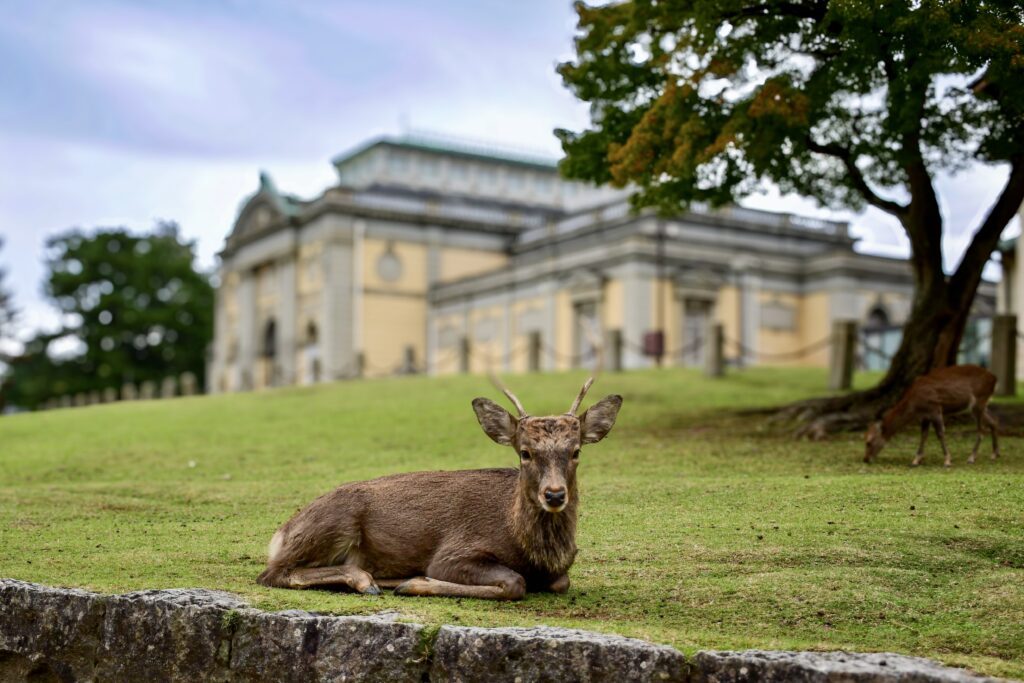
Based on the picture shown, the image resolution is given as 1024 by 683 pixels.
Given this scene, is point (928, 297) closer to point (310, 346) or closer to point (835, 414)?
point (835, 414)

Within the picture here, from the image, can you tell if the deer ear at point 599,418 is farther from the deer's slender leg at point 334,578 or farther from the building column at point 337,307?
the building column at point 337,307

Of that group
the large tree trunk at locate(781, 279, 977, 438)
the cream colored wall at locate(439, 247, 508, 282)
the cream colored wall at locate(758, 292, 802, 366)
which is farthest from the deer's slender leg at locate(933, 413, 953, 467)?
the cream colored wall at locate(439, 247, 508, 282)

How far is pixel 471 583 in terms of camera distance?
22.9 ft

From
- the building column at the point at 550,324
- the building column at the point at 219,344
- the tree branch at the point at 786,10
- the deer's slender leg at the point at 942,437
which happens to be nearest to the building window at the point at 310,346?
the building column at the point at 219,344

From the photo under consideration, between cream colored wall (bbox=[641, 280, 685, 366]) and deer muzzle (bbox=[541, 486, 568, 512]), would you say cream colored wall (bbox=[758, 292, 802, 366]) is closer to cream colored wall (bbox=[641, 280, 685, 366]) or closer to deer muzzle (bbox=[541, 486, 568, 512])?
cream colored wall (bbox=[641, 280, 685, 366])

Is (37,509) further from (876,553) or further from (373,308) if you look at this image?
(373,308)

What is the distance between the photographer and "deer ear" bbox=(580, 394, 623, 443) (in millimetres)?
7121

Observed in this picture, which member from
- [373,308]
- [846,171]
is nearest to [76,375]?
[373,308]

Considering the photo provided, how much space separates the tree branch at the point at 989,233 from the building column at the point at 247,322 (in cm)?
4814

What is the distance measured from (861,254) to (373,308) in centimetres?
2173

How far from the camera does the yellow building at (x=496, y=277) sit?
4288cm

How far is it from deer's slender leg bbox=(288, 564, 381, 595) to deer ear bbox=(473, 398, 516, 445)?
117 cm

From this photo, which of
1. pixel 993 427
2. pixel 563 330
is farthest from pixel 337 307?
pixel 993 427

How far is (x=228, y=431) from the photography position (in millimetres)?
19516
